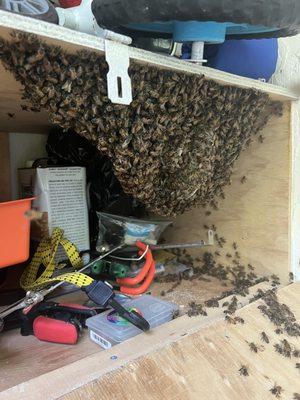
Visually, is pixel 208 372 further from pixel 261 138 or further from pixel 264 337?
pixel 261 138

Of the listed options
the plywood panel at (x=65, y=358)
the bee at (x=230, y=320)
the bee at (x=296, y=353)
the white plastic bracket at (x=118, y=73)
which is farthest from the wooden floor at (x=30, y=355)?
the white plastic bracket at (x=118, y=73)

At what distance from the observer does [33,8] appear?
23.7 inches

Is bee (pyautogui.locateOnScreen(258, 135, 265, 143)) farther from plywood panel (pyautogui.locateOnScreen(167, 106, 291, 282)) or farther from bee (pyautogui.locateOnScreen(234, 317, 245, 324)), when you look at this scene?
bee (pyautogui.locateOnScreen(234, 317, 245, 324))

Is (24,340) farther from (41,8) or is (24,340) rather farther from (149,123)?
(41,8)

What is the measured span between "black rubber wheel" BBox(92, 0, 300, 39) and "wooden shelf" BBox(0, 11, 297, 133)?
0.07 meters

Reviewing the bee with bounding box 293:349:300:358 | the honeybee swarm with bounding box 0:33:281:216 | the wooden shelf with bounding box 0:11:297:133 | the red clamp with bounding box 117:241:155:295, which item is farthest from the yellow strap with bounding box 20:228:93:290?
the bee with bounding box 293:349:300:358

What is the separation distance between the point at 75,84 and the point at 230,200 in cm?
71

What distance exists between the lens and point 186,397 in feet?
1.96

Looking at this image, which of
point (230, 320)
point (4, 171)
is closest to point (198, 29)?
point (230, 320)

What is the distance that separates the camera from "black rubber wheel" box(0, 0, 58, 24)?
0.57 metres

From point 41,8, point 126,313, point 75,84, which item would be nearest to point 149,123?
point 75,84

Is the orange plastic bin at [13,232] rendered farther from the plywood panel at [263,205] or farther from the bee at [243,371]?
the plywood panel at [263,205]

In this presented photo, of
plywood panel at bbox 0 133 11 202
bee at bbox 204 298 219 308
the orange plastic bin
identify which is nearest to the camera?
the orange plastic bin

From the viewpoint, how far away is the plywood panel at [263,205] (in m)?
1.05
